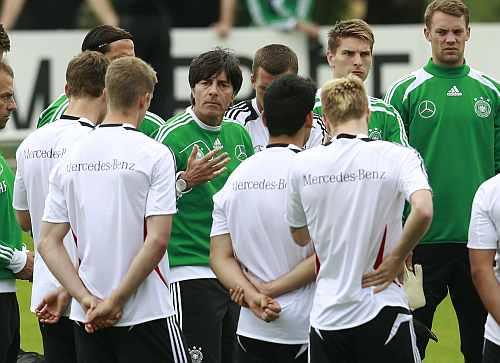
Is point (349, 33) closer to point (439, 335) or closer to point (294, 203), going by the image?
point (294, 203)

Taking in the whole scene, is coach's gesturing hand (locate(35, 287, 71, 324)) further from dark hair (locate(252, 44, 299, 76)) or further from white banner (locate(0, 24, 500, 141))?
white banner (locate(0, 24, 500, 141))

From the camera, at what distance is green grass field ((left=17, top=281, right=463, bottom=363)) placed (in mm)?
8688

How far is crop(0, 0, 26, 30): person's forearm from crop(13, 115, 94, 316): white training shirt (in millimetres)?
10614

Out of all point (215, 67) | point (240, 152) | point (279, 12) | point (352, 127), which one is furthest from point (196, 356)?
point (279, 12)

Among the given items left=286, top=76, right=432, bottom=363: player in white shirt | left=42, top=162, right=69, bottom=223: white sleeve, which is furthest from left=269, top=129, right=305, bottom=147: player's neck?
left=42, top=162, right=69, bottom=223: white sleeve

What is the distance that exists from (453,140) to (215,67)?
1521 millimetres

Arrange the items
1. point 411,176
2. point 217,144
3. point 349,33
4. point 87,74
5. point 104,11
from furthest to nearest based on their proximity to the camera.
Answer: point 104,11 → point 349,33 → point 217,144 → point 87,74 → point 411,176

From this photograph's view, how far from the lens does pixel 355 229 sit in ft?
17.1

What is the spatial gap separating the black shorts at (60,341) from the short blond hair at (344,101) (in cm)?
168

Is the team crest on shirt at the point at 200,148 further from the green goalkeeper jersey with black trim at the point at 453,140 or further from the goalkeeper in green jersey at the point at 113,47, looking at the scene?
the green goalkeeper jersey with black trim at the point at 453,140

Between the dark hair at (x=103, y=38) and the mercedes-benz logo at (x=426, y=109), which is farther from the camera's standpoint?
the mercedes-benz logo at (x=426, y=109)

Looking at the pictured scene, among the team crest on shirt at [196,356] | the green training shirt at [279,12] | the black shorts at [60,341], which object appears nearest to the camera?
the black shorts at [60,341]

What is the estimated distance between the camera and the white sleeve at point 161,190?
210 inches

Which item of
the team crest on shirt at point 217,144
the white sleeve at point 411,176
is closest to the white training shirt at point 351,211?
the white sleeve at point 411,176
